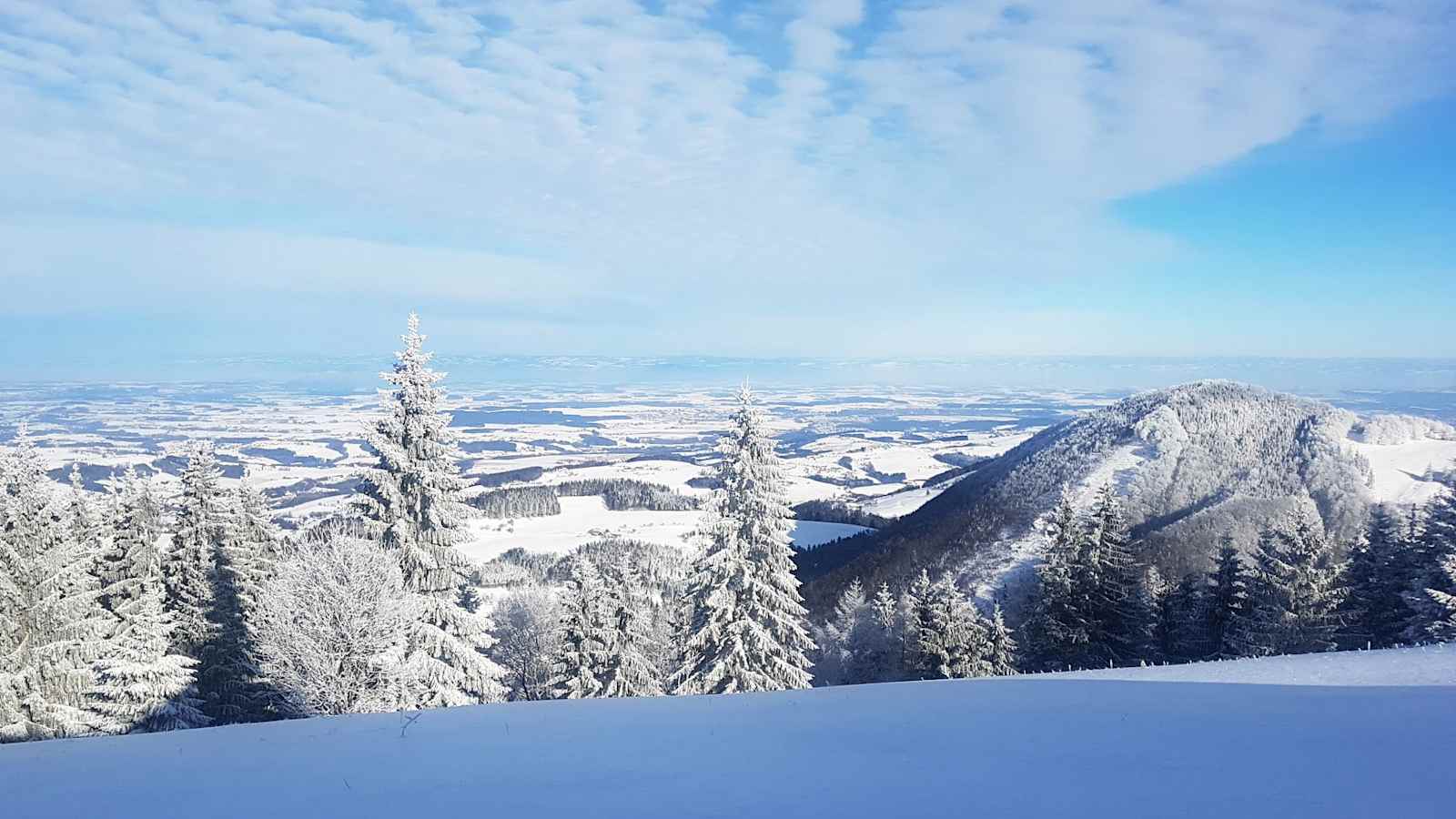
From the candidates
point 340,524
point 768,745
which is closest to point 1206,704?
point 768,745

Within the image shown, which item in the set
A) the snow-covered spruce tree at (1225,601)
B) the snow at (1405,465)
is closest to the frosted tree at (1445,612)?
the snow-covered spruce tree at (1225,601)

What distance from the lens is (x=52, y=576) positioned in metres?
16.3

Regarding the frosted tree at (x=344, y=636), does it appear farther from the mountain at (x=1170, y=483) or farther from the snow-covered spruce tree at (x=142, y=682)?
the mountain at (x=1170, y=483)

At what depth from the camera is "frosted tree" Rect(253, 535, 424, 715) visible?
51.8 feet

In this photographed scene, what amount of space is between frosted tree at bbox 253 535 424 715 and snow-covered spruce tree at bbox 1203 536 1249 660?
2954 cm

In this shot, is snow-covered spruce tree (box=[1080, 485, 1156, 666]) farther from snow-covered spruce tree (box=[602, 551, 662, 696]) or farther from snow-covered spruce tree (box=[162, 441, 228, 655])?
snow-covered spruce tree (box=[162, 441, 228, 655])

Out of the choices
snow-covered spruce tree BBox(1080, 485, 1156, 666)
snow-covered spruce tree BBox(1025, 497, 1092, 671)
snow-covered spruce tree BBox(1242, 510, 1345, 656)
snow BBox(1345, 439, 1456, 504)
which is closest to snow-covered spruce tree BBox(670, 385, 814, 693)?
snow-covered spruce tree BBox(1025, 497, 1092, 671)

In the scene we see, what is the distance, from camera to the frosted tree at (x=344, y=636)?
51.8 ft

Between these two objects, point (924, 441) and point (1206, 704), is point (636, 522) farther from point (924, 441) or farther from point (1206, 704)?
point (1206, 704)

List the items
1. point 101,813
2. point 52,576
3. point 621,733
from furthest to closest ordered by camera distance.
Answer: point 52,576
point 621,733
point 101,813

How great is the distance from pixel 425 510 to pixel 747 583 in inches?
332

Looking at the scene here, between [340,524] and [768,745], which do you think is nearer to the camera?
[768,745]

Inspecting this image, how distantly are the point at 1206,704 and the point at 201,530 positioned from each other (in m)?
25.2

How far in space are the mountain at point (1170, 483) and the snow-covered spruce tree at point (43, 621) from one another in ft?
200
